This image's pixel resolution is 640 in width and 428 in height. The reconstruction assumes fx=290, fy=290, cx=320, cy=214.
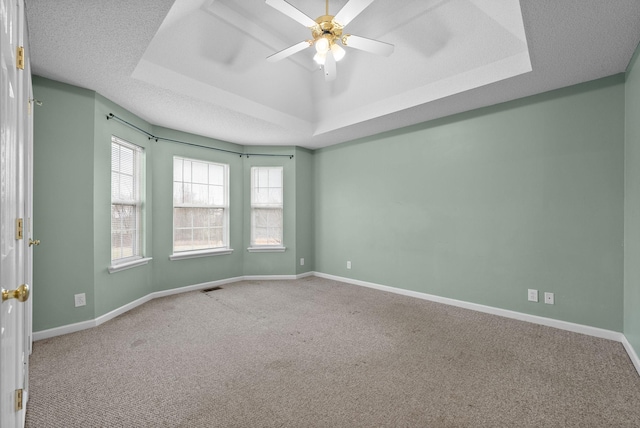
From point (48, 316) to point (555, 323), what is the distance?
4955 mm

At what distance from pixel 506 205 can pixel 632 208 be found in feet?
3.25

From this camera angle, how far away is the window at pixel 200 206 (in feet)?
14.2

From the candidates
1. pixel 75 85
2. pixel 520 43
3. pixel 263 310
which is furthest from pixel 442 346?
pixel 75 85

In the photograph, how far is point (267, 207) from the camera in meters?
5.11

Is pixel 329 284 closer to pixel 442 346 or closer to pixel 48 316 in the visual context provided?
pixel 442 346

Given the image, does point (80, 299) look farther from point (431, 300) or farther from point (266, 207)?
point (431, 300)

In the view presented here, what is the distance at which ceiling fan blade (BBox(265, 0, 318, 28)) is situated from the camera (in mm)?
2088

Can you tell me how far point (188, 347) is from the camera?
8.38ft

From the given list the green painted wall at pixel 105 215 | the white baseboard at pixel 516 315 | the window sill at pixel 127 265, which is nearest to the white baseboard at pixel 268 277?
the white baseboard at pixel 516 315

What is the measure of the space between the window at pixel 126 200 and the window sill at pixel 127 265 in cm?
9

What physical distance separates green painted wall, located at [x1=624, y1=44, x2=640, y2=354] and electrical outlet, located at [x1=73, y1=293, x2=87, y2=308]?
15.9 ft

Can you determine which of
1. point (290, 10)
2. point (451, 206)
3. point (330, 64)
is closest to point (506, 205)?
point (451, 206)

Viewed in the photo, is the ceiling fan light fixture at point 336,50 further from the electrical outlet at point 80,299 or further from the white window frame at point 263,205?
the electrical outlet at point 80,299

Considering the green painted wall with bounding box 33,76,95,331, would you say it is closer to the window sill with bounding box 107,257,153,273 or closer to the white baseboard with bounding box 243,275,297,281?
the window sill with bounding box 107,257,153,273
